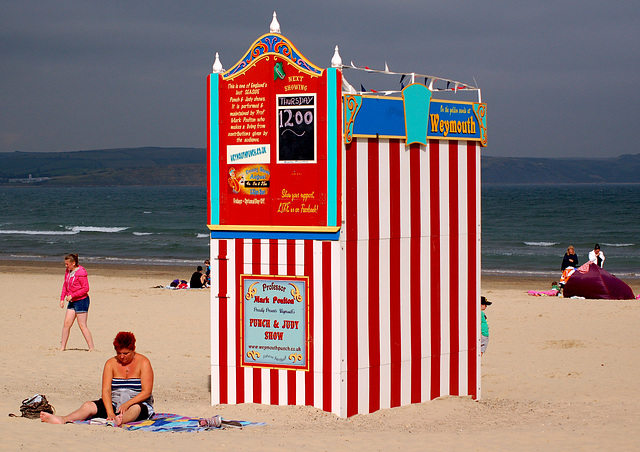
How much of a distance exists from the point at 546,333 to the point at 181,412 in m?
7.97

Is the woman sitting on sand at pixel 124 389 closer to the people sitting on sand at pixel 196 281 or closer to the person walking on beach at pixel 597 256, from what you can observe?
the people sitting on sand at pixel 196 281

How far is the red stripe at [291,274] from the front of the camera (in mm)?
8289

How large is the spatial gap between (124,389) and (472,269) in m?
3.96

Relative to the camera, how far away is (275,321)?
8391mm

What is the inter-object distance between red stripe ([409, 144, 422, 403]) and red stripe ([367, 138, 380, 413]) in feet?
1.60

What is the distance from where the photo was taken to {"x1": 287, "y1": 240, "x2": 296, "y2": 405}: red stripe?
8.29 m

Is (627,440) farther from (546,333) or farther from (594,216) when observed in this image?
(594,216)

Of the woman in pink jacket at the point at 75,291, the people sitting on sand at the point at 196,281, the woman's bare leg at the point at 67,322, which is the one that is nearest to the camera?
the woman in pink jacket at the point at 75,291

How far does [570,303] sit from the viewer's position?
17.9 m

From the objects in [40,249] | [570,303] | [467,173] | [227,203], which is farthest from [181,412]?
[40,249]

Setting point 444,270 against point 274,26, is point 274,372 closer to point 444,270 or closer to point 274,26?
point 444,270

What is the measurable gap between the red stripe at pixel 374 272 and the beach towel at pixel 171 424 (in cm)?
123

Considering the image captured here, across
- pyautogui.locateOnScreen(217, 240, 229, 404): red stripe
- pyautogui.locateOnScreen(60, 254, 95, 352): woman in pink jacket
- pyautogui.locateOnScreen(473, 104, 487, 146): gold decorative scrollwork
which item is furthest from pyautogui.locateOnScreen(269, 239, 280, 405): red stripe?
pyautogui.locateOnScreen(60, 254, 95, 352): woman in pink jacket

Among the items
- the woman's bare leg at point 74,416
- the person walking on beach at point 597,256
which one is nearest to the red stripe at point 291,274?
the woman's bare leg at point 74,416
